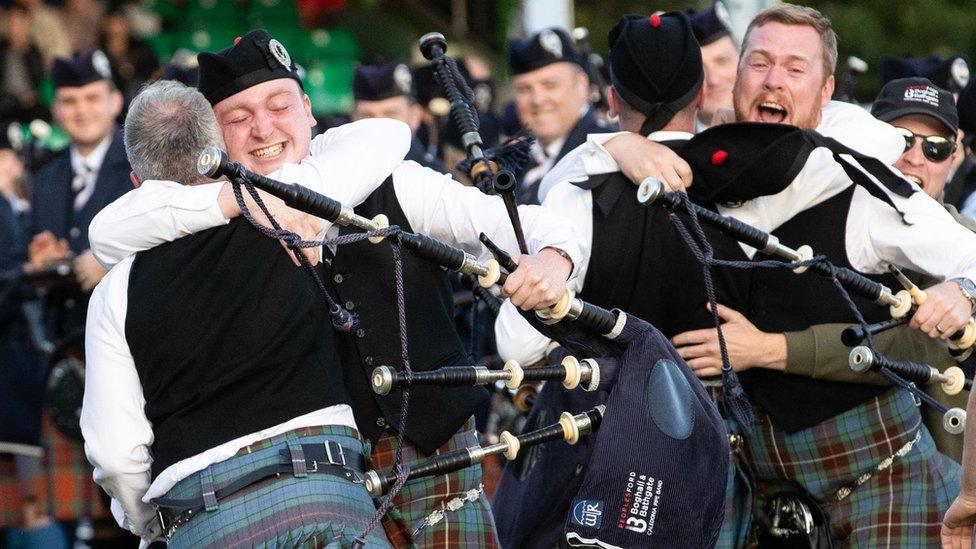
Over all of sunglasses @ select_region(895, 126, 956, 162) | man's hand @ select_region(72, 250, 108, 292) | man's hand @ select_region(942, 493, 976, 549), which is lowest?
man's hand @ select_region(942, 493, 976, 549)

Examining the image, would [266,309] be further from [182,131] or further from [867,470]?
[867,470]

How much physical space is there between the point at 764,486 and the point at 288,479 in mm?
1513

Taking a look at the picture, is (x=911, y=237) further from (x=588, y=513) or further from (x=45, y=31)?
(x=45, y=31)

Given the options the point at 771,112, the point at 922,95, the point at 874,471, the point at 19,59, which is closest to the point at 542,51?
the point at 922,95

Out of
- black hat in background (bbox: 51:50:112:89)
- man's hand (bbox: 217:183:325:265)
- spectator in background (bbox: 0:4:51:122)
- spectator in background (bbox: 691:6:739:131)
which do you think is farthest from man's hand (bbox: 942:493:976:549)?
spectator in background (bbox: 0:4:51:122)

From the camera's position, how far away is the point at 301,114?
13.9ft

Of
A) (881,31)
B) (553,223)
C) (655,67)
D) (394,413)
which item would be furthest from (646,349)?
(881,31)

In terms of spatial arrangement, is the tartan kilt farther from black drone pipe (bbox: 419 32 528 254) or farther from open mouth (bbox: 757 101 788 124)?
black drone pipe (bbox: 419 32 528 254)

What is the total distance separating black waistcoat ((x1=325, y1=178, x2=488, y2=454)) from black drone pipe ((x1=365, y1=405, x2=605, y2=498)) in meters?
0.13

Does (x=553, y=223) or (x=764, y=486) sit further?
(x=764, y=486)

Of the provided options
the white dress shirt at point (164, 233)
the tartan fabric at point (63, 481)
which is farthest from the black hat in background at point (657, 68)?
the tartan fabric at point (63, 481)

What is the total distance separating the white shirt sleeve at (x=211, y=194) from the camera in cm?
367

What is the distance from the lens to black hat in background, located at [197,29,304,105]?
13.7 ft

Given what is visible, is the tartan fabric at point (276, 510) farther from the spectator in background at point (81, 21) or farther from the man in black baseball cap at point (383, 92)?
the spectator in background at point (81, 21)
